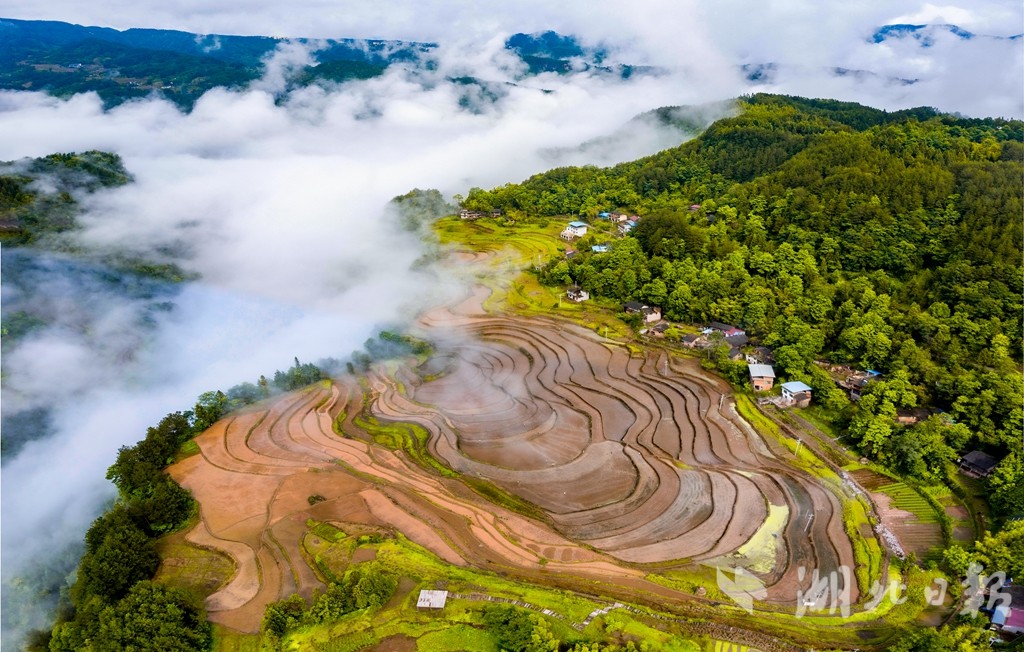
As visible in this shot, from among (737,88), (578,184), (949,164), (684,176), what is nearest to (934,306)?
(949,164)

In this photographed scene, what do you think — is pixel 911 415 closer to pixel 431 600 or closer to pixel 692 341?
pixel 692 341

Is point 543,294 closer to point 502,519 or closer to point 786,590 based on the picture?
point 502,519

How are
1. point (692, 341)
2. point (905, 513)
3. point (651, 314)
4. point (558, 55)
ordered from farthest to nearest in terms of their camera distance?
point (558, 55)
point (651, 314)
point (692, 341)
point (905, 513)

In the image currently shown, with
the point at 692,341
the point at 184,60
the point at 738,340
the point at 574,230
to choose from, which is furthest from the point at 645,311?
the point at 184,60

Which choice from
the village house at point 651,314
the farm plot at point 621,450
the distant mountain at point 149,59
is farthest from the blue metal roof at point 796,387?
the distant mountain at point 149,59

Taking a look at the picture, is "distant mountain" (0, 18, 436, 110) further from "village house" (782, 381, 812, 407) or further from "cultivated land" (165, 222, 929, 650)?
"village house" (782, 381, 812, 407)

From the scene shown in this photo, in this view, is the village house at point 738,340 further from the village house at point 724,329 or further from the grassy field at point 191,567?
the grassy field at point 191,567
